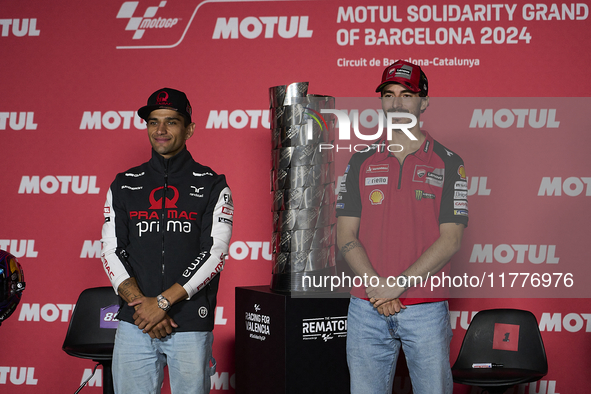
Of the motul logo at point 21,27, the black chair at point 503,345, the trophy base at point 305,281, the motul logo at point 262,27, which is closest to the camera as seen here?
the trophy base at point 305,281

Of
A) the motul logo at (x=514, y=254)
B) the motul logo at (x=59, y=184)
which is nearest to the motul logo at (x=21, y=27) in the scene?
the motul logo at (x=59, y=184)

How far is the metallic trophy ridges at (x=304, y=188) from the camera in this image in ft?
7.48

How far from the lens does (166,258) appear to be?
1879mm

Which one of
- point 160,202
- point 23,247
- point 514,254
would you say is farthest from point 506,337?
point 23,247

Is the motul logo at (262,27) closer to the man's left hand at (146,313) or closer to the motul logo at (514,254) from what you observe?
the motul logo at (514,254)

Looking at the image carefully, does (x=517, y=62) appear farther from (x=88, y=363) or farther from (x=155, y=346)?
(x=88, y=363)

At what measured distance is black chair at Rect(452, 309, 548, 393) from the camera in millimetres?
2422

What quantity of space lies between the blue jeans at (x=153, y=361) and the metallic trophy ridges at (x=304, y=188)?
533 millimetres

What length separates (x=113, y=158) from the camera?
3.09 metres

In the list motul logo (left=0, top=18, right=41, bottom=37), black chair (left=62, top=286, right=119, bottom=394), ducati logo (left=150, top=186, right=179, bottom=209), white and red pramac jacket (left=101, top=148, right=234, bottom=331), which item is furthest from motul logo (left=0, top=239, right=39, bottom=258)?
ducati logo (left=150, top=186, right=179, bottom=209)

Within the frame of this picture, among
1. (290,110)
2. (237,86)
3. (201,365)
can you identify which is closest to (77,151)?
(237,86)

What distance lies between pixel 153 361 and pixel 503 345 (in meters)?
Answer: 1.62

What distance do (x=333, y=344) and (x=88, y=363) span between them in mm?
1651

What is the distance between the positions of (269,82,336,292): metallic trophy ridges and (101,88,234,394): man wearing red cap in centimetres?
39
